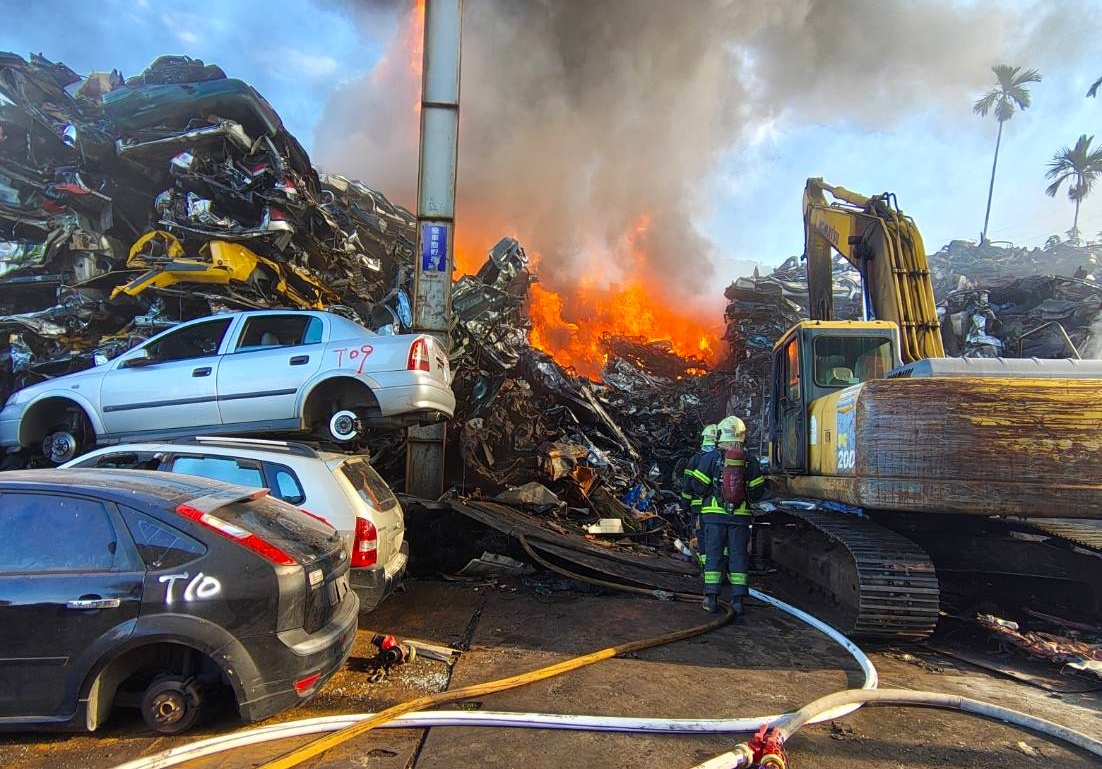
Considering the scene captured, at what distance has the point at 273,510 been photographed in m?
3.83

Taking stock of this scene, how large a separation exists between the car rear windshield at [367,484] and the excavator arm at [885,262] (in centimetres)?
612

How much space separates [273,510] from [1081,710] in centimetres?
538

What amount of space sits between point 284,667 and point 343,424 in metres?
3.12

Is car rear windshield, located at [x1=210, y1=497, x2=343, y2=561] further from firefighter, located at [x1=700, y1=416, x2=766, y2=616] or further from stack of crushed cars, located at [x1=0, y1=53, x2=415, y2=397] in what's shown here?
stack of crushed cars, located at [x1=0, y1=53, x2=415, y2=397]

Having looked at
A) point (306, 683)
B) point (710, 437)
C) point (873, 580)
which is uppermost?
point (710, 437)

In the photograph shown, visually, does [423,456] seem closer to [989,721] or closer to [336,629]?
[336,629]

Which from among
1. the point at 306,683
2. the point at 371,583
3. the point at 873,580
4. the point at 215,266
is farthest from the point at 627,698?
the point at 215,266

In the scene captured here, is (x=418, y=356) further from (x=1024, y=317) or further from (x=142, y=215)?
(x=1024, y=317)

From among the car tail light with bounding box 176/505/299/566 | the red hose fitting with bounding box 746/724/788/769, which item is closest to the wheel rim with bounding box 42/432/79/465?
the car tail light with bounding box 176/505/299/566

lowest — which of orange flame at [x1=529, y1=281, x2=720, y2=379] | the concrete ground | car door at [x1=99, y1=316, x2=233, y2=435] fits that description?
the concrete ground

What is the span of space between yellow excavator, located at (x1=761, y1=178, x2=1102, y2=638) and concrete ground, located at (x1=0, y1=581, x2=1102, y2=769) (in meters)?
0.74

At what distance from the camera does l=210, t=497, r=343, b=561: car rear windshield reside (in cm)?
341

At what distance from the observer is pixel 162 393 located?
6.19 m

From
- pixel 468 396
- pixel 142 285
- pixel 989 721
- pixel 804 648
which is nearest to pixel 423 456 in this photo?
pixel 468 396
